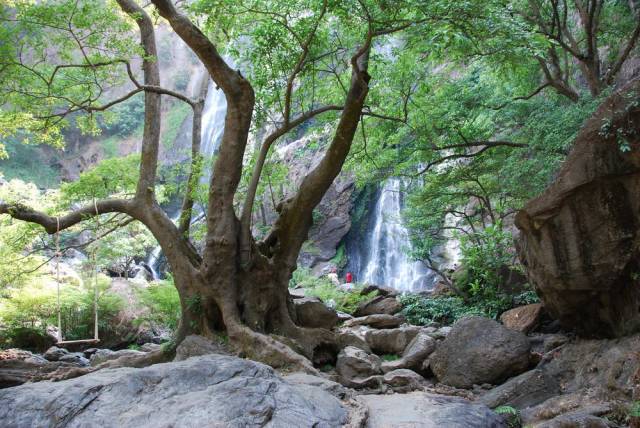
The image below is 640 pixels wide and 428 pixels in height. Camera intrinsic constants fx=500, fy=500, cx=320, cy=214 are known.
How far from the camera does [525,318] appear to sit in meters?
9.02

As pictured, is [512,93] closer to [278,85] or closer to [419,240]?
[419,240]

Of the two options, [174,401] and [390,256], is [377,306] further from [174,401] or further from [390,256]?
[174,401]

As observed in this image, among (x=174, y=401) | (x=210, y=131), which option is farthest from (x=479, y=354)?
(x=210, y=131)

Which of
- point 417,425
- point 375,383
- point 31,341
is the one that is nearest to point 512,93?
point 375,383

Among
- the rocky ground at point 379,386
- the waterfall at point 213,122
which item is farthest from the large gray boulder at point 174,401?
the waterfall at point 213,122

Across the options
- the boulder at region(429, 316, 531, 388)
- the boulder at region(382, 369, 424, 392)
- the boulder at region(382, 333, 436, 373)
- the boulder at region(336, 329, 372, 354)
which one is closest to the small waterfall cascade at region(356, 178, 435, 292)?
the boulder at region(336, 329, 372, 354)

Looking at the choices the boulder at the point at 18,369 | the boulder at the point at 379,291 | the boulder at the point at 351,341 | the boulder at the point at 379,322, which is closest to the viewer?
the boulder at the point at 18,369

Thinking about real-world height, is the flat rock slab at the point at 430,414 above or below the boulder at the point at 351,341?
below

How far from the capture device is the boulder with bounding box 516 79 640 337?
19.9 feet

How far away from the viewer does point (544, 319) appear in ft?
29.2

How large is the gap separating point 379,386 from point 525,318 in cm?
342

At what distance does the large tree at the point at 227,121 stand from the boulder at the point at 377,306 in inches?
186

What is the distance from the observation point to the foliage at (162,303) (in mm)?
12953

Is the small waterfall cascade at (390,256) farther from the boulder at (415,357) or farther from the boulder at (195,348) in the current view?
the boulder at (195,348)
